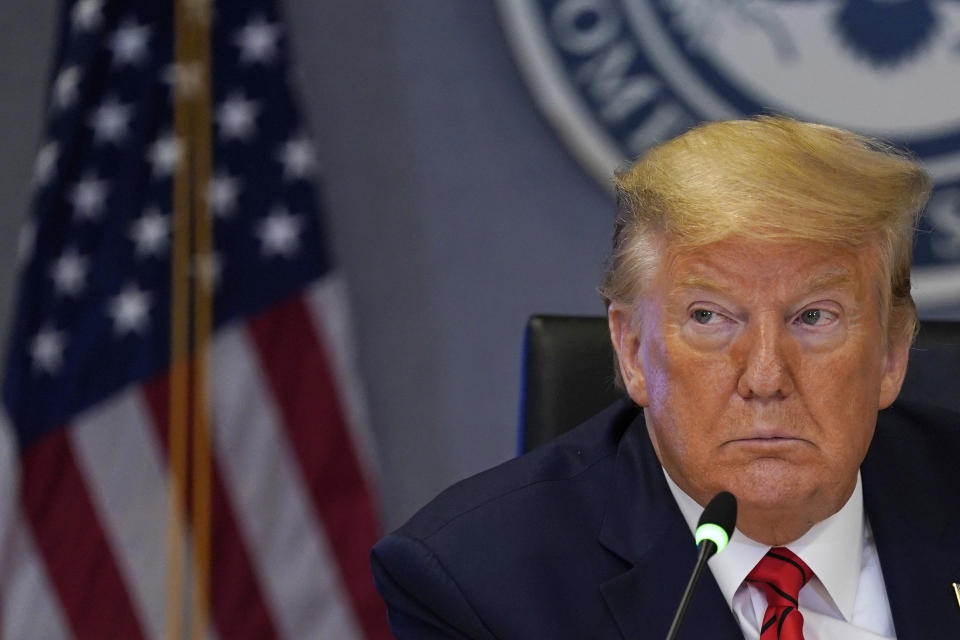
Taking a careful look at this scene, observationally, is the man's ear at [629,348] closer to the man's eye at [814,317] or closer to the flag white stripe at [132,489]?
the man's eye at [814,317]

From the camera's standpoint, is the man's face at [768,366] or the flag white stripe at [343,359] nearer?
the man's face at [768,366]

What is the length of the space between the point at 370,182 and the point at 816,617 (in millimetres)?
1799

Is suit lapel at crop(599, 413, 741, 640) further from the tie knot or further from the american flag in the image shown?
the american flag

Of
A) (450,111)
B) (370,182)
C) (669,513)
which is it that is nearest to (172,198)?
(370,182)

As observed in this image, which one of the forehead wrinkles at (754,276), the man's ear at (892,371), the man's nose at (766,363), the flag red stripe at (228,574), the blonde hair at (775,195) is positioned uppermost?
the blonde hair at (775,195)

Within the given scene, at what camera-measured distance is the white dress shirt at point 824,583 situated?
4.82 ft

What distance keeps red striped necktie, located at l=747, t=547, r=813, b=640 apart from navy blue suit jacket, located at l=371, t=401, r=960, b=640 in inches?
1.9

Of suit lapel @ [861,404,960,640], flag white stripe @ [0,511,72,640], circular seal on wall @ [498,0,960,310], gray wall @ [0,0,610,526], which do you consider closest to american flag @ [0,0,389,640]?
flag white stripe @ [0,511,72,640]

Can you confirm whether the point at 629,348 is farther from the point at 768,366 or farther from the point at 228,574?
the point at 228,574

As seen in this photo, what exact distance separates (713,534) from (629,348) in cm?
34

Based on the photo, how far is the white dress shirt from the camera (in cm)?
147

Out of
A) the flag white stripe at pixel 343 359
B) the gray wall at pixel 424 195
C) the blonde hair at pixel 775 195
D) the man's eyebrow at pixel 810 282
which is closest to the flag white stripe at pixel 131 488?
the flag white stripe at pixel 343 359

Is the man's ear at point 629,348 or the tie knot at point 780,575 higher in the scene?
the man's ear at point 629,348

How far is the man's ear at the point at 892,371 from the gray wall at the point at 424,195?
1.49m
